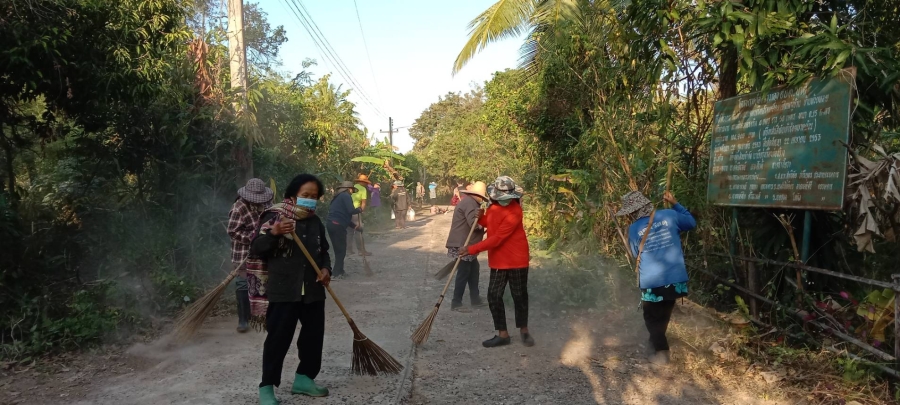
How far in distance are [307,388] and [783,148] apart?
4.06 meters

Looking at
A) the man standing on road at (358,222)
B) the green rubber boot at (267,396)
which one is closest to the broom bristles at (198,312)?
the green rubber boot at (267,396)

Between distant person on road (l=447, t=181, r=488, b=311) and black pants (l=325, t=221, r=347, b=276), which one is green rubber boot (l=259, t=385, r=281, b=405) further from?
black pants (l=325, t=221, r=347, b=276)

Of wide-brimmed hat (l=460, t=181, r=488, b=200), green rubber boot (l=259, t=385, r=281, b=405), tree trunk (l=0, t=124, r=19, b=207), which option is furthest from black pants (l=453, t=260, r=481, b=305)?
tree trunk (l=0, t=124, r=19, b=207)

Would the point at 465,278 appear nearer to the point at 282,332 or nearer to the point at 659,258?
the point at 659,258

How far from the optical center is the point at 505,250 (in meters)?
5.91

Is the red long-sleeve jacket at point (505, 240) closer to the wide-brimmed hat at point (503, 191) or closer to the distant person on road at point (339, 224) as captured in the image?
the wide-brimmed hat at point (503, 191)

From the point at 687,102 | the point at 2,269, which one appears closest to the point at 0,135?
the point at 2,269

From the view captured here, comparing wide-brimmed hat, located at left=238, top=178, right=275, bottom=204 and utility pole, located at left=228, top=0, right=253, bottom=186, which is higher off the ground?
utility pole, located at left=228, top=0, right=253, bottom=186

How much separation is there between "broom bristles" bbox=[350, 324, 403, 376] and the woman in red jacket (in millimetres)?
1318

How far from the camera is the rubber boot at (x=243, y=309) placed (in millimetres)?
6527

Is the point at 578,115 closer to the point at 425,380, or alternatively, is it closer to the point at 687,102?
the point at 687,102

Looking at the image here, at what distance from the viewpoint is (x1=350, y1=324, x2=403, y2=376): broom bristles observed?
4914 millimetres

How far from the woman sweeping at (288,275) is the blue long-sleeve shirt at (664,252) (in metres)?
2.63

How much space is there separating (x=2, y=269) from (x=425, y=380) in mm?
4094
